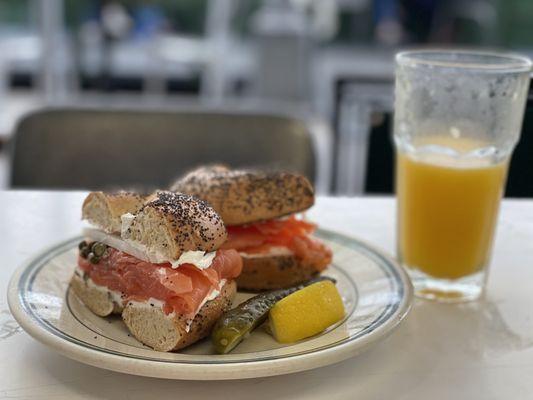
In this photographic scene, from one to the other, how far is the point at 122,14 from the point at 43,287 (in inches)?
263

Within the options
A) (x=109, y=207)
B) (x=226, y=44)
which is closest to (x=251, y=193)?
(x=109, y=207)

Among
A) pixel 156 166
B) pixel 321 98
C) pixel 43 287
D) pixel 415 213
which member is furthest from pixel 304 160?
pixel 321 98

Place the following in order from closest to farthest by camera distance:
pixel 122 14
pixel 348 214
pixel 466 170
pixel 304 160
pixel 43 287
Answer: pixel 43 287 → pixel 466 170 → pixel 348 214 → pixel 304 160 → pixel 122 14

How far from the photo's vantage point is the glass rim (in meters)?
1.22

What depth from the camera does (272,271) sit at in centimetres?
129

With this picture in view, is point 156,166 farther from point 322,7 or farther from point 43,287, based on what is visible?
point 322,7

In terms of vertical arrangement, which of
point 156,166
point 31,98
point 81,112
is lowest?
point 31,98

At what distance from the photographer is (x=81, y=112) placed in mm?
2236

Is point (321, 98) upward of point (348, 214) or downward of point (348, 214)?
downward

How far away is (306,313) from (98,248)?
33 centimetres

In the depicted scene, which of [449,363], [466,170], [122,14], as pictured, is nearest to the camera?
[449,363]

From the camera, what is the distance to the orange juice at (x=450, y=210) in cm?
128

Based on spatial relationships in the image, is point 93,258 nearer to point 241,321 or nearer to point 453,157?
point 241,321

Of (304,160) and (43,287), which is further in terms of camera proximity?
(304,160)
